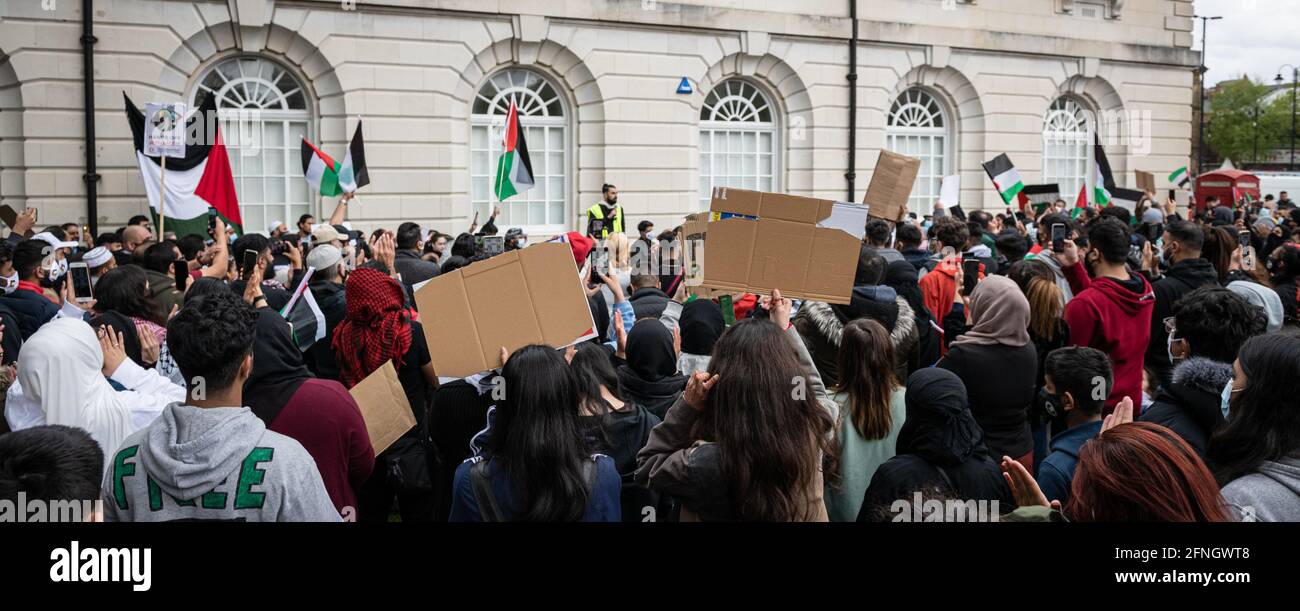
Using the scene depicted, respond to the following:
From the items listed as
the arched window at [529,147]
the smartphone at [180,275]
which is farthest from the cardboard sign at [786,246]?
the arched window at [529,147]

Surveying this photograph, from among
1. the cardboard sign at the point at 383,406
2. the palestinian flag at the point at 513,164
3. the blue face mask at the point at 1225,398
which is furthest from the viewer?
the palestinian flag at the point at 513,164

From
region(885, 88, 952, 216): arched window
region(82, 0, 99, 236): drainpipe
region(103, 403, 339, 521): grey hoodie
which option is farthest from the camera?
region(885, 88, 952, 216): arched window

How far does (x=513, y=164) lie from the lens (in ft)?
44.8

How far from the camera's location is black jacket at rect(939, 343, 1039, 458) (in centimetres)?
521

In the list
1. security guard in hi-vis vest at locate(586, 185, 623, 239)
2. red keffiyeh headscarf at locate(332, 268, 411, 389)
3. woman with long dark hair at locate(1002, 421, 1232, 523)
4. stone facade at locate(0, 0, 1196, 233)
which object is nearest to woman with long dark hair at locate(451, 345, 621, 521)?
woman with long dark hair at locate(1002, 421, 1232, 523)

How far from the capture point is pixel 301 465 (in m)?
3.15

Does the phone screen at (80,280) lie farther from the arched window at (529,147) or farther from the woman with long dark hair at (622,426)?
the arched window at (529,147)

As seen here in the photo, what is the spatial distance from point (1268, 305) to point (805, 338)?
276 cm

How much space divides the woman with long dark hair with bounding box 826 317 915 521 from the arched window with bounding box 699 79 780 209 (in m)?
15.3

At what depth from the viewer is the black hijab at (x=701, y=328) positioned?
16.5 feet

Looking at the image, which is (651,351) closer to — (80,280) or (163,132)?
(80,280)

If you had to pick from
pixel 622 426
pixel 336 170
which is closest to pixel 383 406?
pixel 622 426

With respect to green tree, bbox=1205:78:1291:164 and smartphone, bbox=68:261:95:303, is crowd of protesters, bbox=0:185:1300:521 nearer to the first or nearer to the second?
smartphone, bbox=68:261:95:303

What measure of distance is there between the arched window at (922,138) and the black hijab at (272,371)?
18.7m
